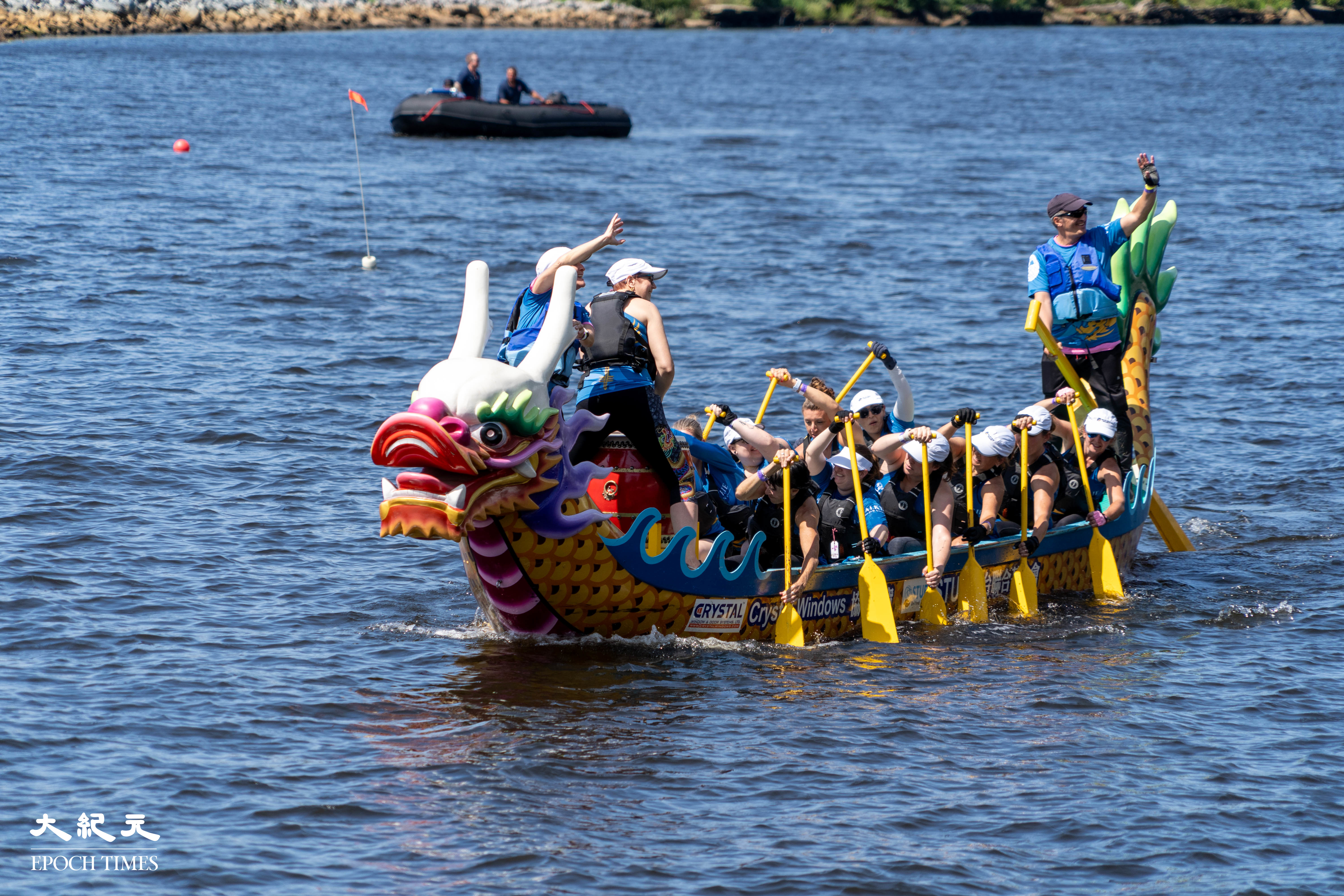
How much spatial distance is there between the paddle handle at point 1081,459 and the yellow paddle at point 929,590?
1617 millimetres

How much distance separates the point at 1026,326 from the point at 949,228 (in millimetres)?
17922

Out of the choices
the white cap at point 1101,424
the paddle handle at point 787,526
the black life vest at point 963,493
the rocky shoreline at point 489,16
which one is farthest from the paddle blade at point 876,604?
the rocky shoreline at point 489,16

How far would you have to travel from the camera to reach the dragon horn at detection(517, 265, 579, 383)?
9.41 metres

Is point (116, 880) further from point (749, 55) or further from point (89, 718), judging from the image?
point (749, 55)

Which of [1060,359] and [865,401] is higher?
[1060,359]

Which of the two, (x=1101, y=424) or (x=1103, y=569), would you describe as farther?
(x=1103, y=569)

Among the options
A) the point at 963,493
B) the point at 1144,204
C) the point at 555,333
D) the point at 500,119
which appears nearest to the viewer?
the point at 555,333

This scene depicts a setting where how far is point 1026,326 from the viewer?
11883 millimetres

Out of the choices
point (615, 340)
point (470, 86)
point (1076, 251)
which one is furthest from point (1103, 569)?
point (470, 86)

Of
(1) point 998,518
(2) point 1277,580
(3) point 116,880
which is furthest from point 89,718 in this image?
(2) point 1277,580

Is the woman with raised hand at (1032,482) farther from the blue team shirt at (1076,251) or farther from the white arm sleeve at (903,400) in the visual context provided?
the blue team shirt at (1076,251)

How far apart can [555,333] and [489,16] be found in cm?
8295

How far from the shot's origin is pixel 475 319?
957cm

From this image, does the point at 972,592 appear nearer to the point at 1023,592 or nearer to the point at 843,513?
the point at 1023,592
